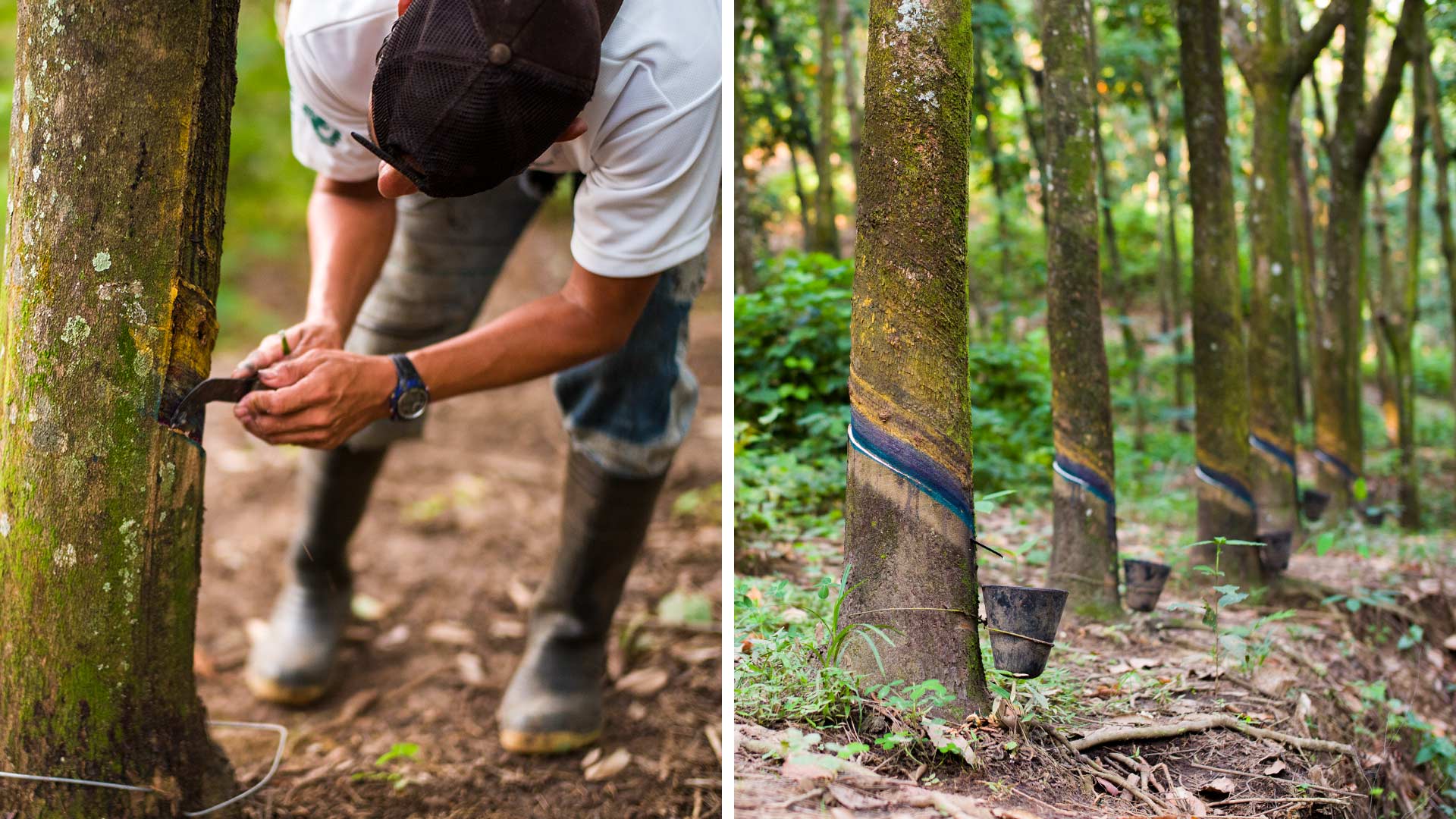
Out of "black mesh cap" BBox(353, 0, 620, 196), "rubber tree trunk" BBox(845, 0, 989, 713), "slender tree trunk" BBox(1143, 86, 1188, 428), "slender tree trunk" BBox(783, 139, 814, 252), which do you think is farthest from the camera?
"slender tree trunk" BBox(1143, 86, 1188, 428)

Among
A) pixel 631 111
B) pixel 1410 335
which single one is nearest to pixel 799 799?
pixel 631 111

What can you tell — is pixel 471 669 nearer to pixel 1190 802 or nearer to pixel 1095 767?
pixel 1095 767

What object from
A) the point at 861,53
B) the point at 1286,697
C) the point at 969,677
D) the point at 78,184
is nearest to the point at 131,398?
the point at 78,184

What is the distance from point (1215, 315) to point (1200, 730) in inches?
80.9

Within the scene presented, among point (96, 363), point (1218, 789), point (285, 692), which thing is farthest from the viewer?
point (285, 692)

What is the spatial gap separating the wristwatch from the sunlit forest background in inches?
46.6

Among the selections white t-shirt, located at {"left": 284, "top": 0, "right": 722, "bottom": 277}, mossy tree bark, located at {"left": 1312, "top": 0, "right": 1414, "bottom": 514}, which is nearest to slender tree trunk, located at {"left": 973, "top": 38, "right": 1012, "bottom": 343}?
mossy tree bark, located at {"left": 1312, "top": 0, "right": 1414, "bottom": 514}

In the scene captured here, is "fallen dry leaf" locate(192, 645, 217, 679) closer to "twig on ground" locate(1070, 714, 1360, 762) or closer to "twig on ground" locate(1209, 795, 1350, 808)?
"twig on ground" locate(1070, 714, 1360, 762)

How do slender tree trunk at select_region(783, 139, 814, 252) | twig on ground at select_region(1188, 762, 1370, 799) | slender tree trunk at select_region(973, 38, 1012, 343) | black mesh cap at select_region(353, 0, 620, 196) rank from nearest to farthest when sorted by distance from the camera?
black mesh cap at select_region(353, 0, 620, 196), twig on ground at select_region(1188, 762, 1370, 799), slender tree trunk at select_region(973, 38, 1012, 343), slender tree trunk at select_region(783, 139, 814, 252)

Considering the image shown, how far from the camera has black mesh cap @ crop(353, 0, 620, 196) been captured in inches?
55.3

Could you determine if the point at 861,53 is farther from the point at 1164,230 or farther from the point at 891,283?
the point at 891,283

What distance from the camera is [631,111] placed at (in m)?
1.67

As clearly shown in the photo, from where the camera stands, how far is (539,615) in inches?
102

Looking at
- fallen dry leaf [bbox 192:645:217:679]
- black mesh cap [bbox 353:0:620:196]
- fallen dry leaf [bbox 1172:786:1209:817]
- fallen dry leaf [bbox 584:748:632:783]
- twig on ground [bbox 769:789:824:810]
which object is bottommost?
fallen dry leaf [bbox 584:748:632:783]
